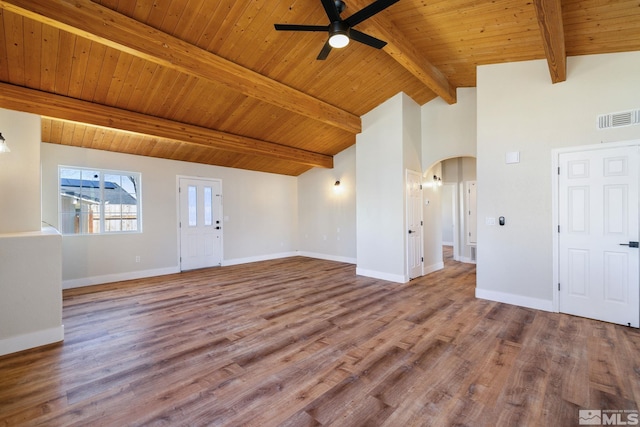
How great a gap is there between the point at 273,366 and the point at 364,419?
936 millimetres

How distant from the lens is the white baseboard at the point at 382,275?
5.21 m

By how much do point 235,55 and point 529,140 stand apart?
418 centimetres

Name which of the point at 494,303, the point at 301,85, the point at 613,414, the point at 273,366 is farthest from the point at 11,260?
the point at 494,303

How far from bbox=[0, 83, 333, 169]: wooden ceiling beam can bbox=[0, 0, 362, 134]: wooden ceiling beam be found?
1498 millimetres

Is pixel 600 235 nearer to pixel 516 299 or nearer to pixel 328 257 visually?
pixel 516 299

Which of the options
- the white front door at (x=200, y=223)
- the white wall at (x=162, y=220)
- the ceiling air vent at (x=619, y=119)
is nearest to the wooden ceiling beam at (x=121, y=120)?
the white wall at (x=162, y=220)

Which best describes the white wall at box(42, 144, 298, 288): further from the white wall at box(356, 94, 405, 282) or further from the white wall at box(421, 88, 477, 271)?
the white wall at box(421, 88, 477, 271)

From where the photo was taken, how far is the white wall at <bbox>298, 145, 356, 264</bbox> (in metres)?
7.36

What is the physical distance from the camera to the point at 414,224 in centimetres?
555

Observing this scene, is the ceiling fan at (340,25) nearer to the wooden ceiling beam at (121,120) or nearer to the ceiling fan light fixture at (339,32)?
the ceiling fan light fixture at (339,32)

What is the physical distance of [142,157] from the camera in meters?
5.84

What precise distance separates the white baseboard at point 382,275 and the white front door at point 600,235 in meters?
2.26

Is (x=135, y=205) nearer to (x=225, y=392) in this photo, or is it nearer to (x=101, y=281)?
(x=101, y=281)

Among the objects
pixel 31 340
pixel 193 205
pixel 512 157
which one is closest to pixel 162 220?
pixel 193 205
